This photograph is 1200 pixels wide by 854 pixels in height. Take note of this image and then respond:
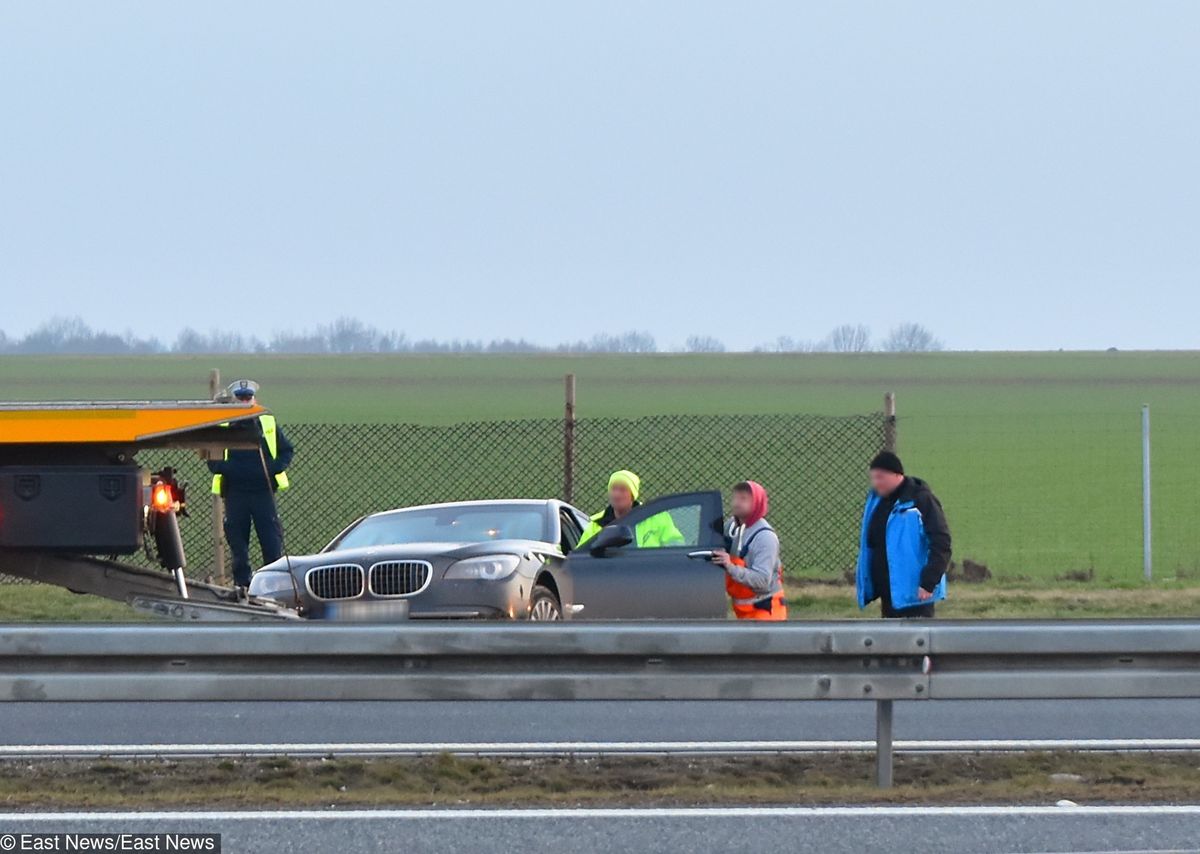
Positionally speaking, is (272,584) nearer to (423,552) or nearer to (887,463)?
(423,552)

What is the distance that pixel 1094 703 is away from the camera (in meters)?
9.77

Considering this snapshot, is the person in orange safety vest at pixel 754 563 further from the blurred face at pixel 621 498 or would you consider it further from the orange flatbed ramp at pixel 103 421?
the orange flatbed ramp at pixel 103 421

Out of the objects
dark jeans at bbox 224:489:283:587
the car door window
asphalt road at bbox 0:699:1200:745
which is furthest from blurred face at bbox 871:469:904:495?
dark jeans at bbox 224:489:283:587

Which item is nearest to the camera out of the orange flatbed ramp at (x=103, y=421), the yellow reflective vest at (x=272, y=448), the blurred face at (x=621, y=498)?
the orange flatbed ramp at (x=103, y=421)

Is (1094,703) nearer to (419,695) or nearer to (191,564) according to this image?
(419,695)

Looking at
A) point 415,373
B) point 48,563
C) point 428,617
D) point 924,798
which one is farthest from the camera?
point 415,373

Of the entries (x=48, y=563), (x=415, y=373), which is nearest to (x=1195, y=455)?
(x=48, y=563)

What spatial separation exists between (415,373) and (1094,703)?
10775 centimetres

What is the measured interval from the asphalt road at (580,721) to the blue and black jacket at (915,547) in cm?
62

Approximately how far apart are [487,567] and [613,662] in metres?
4.48

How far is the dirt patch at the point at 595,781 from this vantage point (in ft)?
22.2

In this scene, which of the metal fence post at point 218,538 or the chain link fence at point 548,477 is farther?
the chain link fence at point 548,477

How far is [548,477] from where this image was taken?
91.3ft

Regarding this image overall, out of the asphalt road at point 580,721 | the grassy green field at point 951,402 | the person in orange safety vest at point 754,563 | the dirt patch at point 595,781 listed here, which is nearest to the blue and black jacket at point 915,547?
the asphalt road at point 580,721
